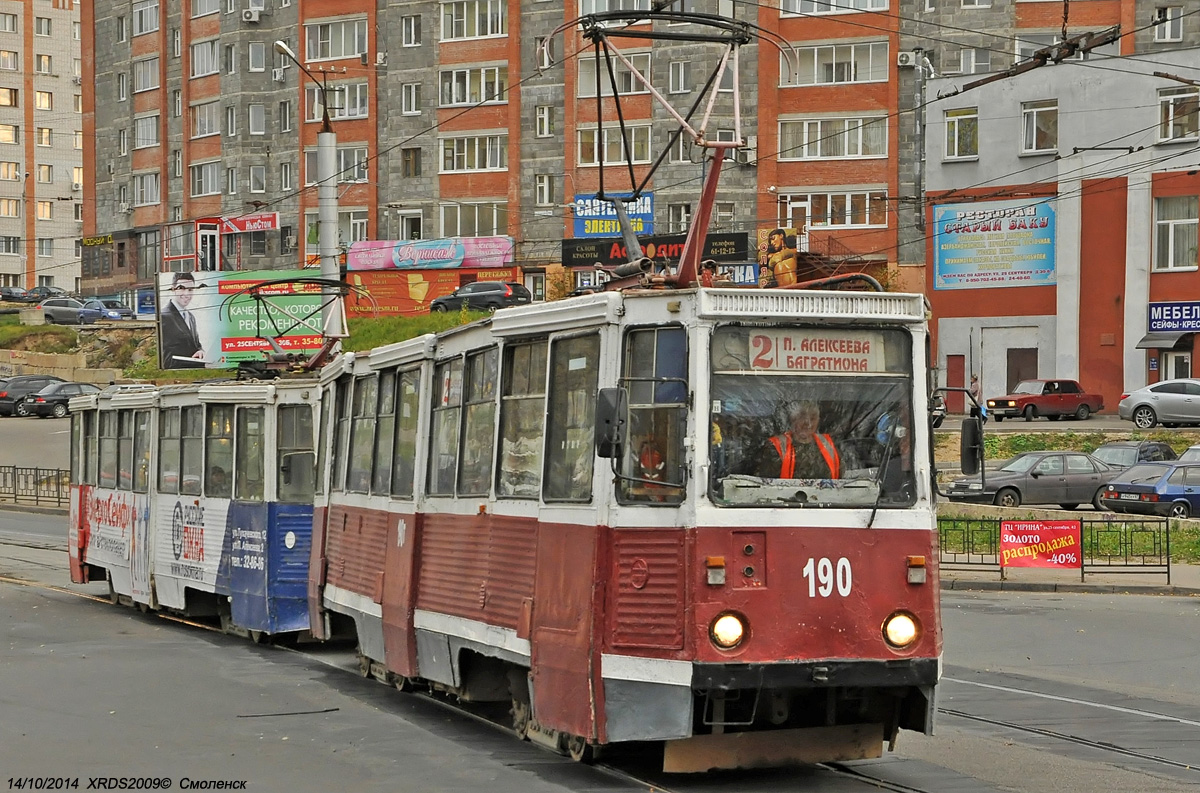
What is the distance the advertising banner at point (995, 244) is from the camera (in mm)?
53219

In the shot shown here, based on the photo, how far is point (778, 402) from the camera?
29.5 ft

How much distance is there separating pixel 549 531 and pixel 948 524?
1730 centimetres

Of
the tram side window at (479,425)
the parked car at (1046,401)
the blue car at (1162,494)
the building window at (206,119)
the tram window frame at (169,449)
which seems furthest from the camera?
the building window at (206,119)

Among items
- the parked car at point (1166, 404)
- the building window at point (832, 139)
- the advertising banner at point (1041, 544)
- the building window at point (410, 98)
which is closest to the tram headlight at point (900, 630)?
the advertising banner at point (1041, 544)

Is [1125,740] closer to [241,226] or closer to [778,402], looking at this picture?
[778,402]

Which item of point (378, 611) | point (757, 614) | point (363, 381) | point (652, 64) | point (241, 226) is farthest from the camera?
point (241, 226)

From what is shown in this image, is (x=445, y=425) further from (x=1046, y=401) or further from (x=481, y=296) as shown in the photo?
(x=481, y=296)

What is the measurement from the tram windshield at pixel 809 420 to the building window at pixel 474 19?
55.9m

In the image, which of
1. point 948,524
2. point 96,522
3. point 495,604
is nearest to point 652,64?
point 948,524

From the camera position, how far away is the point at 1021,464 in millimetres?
34594

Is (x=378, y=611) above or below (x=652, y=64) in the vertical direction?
below

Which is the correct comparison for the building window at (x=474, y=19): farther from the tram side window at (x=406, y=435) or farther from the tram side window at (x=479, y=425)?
the tram side window at (x=479, y=425)

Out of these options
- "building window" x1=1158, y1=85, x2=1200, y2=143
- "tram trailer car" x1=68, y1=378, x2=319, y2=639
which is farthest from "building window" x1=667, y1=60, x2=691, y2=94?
"tram trailer car" x1=68, y1=378, x2=319, y2=639

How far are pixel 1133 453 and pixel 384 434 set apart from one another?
27.8 m
